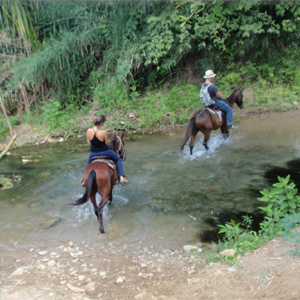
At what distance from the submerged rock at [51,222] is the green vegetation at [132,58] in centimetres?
673

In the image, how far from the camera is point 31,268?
460 cm

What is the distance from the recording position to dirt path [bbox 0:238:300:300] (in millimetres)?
3539

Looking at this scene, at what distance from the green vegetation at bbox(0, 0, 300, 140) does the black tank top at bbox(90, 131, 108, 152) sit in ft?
20.9

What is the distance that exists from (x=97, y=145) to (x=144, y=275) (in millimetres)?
2603

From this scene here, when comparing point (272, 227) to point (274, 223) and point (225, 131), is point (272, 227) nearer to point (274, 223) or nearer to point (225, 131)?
point (274, 223)

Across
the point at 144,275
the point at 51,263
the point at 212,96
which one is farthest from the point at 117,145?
the point at 212,96

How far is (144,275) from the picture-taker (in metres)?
4.27

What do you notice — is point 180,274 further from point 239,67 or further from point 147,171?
point 239,67

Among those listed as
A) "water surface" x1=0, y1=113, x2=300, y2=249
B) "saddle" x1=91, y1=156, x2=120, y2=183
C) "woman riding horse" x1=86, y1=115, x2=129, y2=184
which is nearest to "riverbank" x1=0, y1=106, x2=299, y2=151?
"water surface" x1=0, y1=113, x2=300, y2=249

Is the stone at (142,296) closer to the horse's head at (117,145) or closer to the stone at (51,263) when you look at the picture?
the stone at (51,263)

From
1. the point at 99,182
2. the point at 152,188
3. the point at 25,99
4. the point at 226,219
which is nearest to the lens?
the point at 99,182

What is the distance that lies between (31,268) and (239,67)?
40.0 ft

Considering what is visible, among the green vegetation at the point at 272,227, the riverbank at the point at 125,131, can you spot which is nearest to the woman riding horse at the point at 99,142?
the green vegetation at the point at 272,227

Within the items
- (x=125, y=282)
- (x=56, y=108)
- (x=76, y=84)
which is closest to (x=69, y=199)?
(x=125, y=282)
